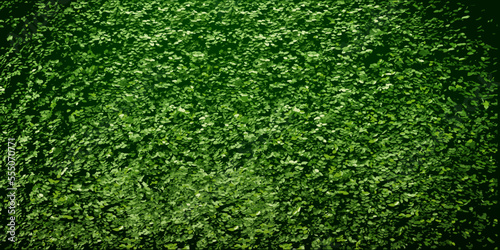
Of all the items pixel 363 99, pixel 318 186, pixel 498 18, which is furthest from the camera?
pixel 498 18

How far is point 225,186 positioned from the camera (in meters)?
1.90

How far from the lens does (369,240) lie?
1.75 meters

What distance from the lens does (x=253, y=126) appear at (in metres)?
2.08

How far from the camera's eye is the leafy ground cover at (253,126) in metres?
1.81

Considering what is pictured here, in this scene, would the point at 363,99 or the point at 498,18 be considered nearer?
the point at 363,99

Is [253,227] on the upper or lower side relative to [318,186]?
lower

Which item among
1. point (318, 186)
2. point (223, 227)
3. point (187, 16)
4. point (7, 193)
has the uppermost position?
point (187, 16)

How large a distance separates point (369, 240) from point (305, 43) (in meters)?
1.16

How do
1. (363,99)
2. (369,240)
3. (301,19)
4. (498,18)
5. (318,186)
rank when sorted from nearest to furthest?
(369,240) < (318,186) < (363,99) < (498,18) < (301,19)

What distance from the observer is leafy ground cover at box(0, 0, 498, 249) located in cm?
181

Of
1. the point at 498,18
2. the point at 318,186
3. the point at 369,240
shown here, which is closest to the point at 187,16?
the point at 318,186

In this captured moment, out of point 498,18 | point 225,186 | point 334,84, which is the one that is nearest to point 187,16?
point 334,84

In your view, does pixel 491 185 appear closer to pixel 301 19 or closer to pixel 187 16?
pixel 301 19

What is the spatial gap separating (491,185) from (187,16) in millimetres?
1888
